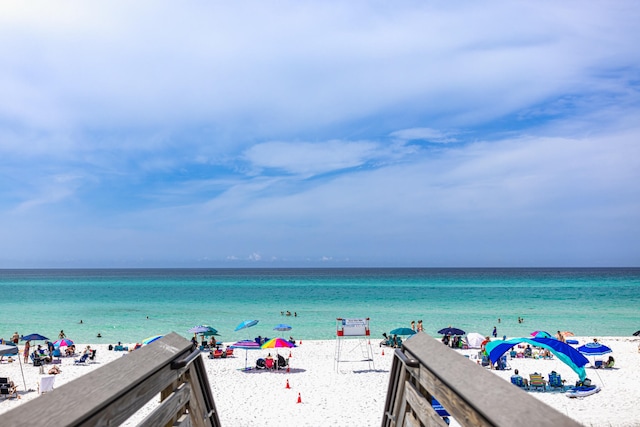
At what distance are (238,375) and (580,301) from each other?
53959mm

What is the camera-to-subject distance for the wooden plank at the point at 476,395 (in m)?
1.47

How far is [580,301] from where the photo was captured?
58625 millimetres

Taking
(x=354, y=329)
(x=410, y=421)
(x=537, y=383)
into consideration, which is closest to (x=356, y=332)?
(x=354, y=329)

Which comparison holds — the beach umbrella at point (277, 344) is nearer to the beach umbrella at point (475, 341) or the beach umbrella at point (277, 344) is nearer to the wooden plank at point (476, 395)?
the beach umbrella at point (475, 341)

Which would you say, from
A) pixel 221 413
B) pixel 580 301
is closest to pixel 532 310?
pixel 580 301

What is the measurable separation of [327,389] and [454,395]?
14.8 meters

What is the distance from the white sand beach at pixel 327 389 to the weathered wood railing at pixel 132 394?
6.36 metres

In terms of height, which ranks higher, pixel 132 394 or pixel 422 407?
pixel 132 394

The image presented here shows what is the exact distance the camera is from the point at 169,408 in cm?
276

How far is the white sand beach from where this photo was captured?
12.8 meters

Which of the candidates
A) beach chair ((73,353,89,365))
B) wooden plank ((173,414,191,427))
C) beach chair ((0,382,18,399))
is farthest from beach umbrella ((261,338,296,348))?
wooden plank ((173,414,191,427))

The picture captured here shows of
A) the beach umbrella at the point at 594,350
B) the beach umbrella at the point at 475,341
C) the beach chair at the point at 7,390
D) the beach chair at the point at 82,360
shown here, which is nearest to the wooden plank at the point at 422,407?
the beach chair at the point at 7,390

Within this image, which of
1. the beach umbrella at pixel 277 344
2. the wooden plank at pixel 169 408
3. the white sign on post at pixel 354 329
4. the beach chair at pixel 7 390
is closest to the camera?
the wooden plank at pixel 169 408

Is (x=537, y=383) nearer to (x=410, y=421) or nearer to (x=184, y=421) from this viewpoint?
(x=410, y=421)
